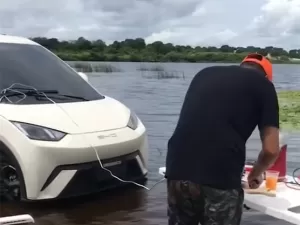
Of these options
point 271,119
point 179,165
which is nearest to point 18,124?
point 179,165

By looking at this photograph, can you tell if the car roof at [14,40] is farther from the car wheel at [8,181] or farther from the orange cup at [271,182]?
the orange cup at [271,182]

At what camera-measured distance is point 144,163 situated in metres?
6.72

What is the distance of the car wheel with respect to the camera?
600 centimetres

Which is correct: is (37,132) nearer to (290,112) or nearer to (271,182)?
(271,182)

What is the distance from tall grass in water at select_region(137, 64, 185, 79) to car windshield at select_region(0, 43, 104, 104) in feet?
124

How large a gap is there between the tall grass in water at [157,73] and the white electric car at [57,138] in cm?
3852

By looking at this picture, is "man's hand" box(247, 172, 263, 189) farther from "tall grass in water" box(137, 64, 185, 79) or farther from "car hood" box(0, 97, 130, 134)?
"tall grass in water" box(137, 64, 185, 79)

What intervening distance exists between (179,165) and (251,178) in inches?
24.9

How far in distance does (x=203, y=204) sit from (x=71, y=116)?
2876 mm

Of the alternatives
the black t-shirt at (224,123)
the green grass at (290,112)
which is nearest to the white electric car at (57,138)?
the black t-shirt at (224,123)

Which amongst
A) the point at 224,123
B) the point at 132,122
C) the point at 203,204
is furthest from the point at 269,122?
the point at 132,122

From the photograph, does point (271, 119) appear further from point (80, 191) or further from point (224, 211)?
Answer: point (80, 191)

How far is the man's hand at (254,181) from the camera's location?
3956 millimetres

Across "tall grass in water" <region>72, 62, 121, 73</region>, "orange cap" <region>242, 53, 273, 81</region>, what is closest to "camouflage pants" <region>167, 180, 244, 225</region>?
"orange cap" <region>242, 53, 273, 81</region>
